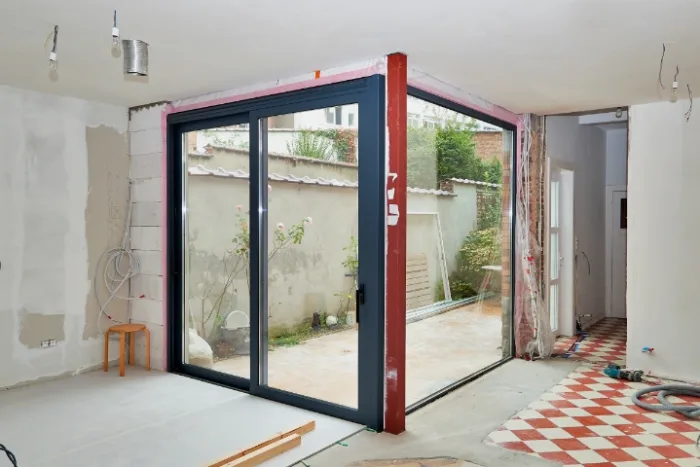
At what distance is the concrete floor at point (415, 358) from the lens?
13.8ft

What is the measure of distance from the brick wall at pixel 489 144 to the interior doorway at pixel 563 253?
3.90 ft

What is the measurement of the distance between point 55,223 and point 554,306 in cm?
532

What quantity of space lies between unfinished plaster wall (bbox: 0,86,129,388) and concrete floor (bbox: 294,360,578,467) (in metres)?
2.84

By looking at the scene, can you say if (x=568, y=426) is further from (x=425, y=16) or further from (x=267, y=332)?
(x=425, y=16)

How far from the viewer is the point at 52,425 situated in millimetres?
3689

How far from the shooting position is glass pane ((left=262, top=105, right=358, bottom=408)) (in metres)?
4.23

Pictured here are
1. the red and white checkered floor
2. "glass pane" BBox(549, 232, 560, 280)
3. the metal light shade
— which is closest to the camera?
the metal light shade

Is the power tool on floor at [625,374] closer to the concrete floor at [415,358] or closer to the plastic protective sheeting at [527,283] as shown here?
the plastic protective sheeting at [527,283]

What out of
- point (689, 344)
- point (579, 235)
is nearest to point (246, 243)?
point (689, 344)

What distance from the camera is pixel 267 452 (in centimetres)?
314

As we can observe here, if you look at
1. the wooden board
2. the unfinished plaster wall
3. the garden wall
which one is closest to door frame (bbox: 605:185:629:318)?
the garden wall

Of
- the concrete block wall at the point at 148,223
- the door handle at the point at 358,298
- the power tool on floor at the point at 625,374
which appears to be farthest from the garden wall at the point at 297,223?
the power tool on floor at the point at 625,374

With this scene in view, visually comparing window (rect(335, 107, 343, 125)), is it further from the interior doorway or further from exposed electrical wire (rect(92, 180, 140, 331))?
the interior doorway

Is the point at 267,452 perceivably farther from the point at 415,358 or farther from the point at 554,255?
the point at 554,255
